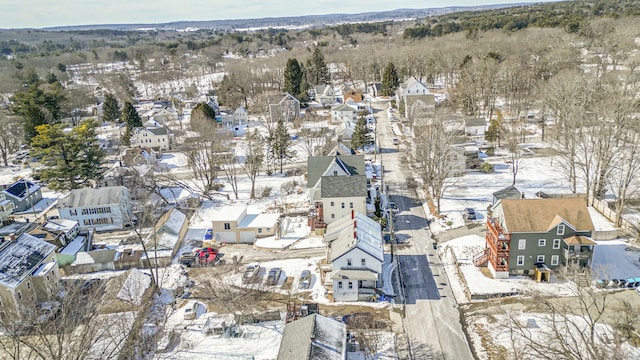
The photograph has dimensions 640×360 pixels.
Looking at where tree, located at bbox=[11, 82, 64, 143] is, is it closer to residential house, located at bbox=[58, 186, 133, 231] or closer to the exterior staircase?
residential house, located at bbox=[58, 186, 133, 231]

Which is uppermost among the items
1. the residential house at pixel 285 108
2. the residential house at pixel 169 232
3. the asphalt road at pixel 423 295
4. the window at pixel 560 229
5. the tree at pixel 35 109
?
the tree at pixel 35 109

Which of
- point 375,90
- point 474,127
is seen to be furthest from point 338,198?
point 375,90

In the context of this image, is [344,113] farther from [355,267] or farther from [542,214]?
[355,267]

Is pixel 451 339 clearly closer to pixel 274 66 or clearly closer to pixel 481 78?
pixel 481 78

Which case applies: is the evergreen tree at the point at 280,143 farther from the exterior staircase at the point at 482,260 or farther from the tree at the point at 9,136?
the tree at the point at 9,136

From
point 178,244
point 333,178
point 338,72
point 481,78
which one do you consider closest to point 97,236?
point 178,244

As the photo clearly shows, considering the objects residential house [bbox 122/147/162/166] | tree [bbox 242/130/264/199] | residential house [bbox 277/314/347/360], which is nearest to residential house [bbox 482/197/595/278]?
residential house [bbox 277/314/347/360]

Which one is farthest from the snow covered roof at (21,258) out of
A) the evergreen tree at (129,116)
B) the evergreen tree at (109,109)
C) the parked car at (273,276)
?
the evergreen tree at (109,109)
